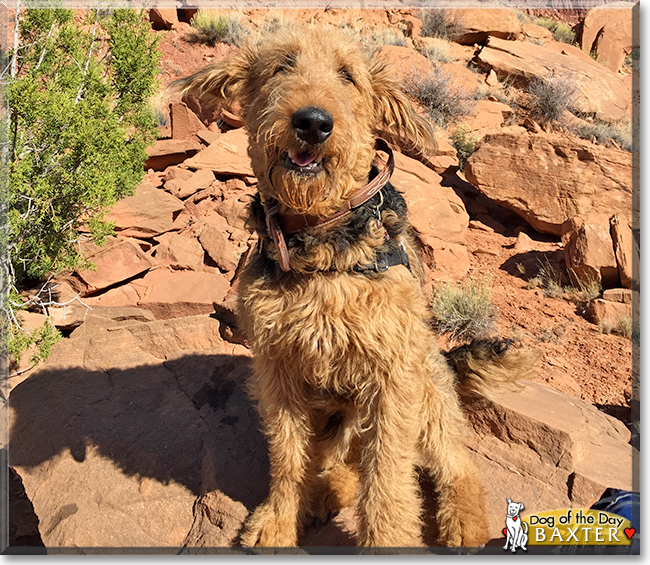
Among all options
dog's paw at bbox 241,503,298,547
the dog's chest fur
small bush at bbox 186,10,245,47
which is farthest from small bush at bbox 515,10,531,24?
dog's paw at bbox 241,503,298,547

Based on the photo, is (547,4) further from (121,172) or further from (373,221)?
(373,221)

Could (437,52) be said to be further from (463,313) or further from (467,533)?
(467,533)

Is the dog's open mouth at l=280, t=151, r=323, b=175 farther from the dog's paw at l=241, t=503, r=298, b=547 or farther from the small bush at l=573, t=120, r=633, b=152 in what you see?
the small bush at l=573, t=120, r=633, b=152

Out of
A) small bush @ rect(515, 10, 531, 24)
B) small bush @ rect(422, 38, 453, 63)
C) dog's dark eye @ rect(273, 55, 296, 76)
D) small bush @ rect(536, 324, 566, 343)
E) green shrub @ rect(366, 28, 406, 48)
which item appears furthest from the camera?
small bush @ rect(515, 10, 531, 24)

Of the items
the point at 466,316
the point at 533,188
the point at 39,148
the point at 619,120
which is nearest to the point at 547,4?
the point at 619,120

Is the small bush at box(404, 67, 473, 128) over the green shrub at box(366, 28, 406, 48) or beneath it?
beneath

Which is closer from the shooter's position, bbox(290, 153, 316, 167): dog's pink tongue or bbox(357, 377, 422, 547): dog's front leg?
bbox(290, 153, 316, 167): dog's pink tongue

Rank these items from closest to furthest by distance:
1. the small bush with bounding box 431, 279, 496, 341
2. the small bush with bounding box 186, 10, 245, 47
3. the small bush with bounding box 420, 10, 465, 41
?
the small bush with bounding box 431, 279, 496, 341 < the small bush with bounding box 186, 10, 245, 47 < the small bush with bounding box 420, 10, 465, 41
